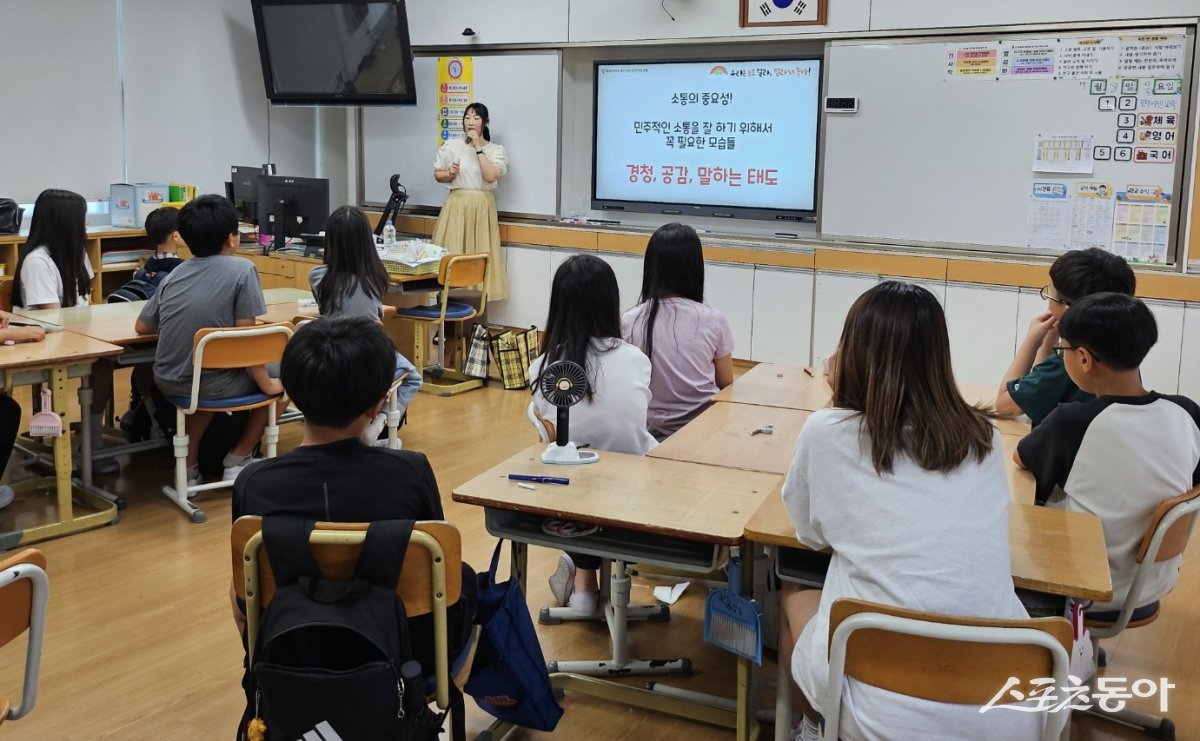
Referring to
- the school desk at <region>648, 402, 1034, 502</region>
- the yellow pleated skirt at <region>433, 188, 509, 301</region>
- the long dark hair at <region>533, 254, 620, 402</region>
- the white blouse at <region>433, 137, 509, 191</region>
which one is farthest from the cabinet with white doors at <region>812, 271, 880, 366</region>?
the long dark hair at <region>533, 254, 620, 402</region>

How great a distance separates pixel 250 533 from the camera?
197 centimetres

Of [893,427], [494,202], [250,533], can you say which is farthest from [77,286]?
[893,427]

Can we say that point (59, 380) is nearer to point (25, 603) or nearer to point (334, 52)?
point (25, 603)

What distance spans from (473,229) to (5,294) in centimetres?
282

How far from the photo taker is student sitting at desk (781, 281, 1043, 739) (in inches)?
72.0

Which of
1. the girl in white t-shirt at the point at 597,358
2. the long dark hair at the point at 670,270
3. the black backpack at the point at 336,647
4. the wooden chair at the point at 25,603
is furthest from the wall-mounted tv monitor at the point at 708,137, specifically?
the wooden chair at the point at 25,603

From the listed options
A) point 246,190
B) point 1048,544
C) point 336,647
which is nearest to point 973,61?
point 1048,544

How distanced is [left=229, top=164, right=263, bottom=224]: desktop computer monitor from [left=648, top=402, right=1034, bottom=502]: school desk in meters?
5.09

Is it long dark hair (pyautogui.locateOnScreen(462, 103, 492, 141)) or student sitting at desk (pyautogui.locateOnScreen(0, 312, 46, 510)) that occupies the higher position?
long dark hair (pyautogui.locateOnScreen(462, 103, 492, 141))

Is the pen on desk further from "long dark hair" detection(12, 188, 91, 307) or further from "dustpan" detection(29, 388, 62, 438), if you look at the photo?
"long dark hair" detection(12, 188, 91, 307)

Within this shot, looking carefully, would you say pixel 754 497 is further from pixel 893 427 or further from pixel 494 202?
pixel 494 202

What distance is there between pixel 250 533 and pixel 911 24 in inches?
195

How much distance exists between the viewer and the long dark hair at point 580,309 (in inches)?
117

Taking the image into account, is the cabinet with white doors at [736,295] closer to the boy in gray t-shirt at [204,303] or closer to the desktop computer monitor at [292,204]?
the desktop computer monitor at [292,204]
